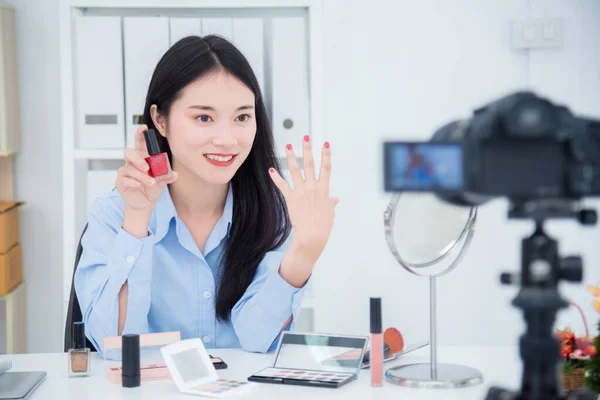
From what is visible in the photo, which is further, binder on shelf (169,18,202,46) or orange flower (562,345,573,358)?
binder on shelf (169,18,202,46)

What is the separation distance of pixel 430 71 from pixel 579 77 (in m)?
0.55

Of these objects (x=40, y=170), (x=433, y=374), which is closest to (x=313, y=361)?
(x=433, y=374)

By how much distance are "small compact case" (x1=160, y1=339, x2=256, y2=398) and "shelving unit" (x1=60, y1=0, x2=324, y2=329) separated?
45.6 inches

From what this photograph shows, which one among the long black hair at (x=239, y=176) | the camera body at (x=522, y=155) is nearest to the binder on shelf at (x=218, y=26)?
the long black hair at (x=239, y=176)

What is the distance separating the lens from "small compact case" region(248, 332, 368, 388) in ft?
4.47

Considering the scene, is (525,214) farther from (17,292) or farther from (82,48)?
(17,292)

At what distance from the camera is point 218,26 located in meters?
2.43

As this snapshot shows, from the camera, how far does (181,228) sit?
1772mm

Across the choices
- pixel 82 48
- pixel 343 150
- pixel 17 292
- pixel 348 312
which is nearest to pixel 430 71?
pixel 343 150

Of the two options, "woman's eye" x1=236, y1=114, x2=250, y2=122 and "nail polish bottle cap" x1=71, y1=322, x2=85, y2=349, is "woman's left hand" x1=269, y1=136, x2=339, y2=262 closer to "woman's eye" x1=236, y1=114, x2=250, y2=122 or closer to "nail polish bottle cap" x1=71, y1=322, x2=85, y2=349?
"woman's eye" x1=236, y1=114, x2=250, y2=122

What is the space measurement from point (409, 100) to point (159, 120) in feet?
4.44

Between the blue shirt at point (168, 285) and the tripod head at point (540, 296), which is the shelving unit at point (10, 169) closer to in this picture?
the blue shirt at point (168, 285)

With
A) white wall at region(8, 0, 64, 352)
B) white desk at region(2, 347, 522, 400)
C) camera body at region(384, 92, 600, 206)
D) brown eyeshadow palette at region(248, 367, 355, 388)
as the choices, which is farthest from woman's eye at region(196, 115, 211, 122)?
white wall at region(8, 0, 64, 352)

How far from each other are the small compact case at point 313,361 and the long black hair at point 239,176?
0.31 m
